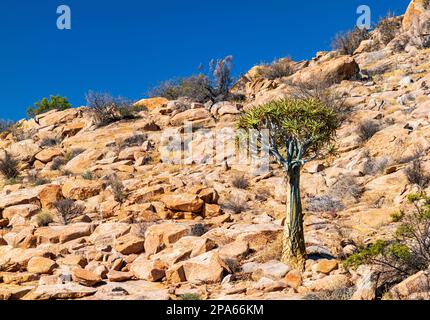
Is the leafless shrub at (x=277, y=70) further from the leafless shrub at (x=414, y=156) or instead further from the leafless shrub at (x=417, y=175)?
the leafless shrub at (x=417, y=175)

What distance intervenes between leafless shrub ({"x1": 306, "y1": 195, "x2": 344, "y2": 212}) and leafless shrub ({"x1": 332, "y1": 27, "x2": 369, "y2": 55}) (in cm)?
1951

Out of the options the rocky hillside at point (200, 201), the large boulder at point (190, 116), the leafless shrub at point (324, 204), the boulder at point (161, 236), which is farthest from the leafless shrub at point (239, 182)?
the large boulder at point (190, 116)

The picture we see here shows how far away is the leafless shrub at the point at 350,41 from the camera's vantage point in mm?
28484

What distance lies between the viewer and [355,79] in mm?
21016

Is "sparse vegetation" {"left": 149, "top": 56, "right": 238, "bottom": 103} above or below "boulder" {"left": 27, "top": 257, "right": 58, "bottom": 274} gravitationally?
above

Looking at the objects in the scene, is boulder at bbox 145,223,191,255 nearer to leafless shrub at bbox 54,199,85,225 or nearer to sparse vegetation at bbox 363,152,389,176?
leafless shrub at bbox 54,199,85,225

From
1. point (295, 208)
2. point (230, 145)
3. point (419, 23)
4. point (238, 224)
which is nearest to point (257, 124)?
point (295, 208)

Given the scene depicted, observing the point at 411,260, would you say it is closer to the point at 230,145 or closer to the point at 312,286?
the point at 312,286

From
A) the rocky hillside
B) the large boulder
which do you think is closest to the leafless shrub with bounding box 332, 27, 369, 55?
the rocky hillside

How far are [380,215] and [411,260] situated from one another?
3.34 metres

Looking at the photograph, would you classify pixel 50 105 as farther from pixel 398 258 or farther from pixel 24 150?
pixel 398 258

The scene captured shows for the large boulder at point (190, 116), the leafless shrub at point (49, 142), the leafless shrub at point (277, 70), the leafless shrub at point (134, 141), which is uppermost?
the leafless shrub at point (277, 70)

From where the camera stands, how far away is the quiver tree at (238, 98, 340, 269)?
802 cm

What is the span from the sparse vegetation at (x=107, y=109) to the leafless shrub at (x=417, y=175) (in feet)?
46.7
